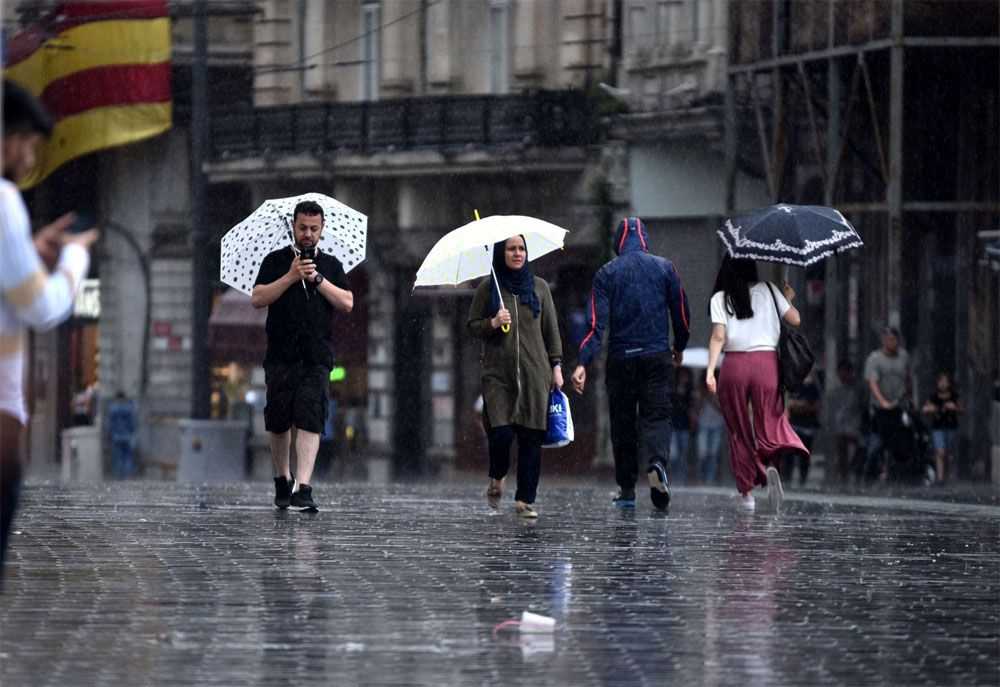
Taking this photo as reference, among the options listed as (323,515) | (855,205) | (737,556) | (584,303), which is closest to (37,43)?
(584,303)

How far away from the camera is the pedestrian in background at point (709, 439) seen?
3170 cm

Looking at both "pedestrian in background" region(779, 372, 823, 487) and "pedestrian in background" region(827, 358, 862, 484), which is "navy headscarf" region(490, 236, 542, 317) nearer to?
"pedestrian in background" region(827, 358, 862, 484)

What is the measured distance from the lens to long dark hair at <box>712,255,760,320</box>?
15.7 m

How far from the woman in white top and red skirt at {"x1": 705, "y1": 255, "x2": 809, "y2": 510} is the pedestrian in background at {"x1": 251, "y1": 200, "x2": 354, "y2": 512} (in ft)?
8.20

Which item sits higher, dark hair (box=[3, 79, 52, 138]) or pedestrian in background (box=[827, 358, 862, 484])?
dark hair (box=[3, 79, 52, 138])

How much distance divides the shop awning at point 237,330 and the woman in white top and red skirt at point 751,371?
24618 millimetres

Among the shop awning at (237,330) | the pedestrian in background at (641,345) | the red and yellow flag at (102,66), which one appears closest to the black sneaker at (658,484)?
the pedestrian in background at (641,345)

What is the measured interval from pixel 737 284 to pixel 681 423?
52.0 ft

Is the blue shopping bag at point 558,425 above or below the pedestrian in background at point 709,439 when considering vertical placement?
above

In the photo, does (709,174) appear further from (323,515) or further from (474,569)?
(474,569)

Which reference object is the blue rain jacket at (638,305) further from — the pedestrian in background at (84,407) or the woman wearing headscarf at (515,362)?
the pedestrian in background at (84,407)

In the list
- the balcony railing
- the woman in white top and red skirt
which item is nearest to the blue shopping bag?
the woman in white top and red skirt

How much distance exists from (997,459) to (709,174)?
9.65m

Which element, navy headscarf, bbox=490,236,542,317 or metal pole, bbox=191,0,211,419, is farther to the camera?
metal pole, bbox=191,0,211,419
